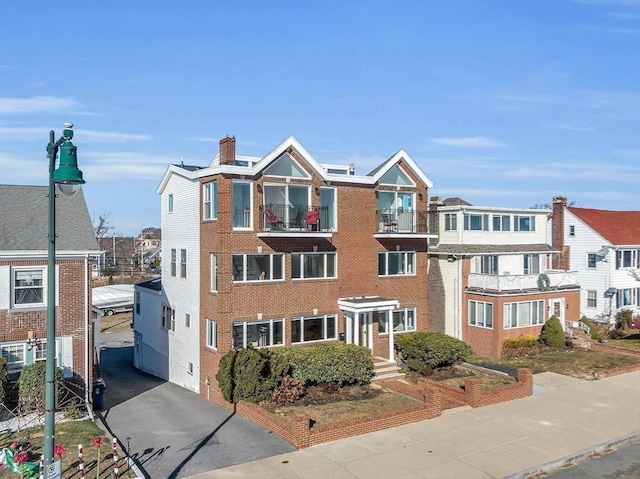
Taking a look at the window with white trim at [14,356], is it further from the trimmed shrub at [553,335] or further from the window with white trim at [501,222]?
the trimmed shrub at [553,335]

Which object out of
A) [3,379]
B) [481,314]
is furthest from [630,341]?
[3,379]

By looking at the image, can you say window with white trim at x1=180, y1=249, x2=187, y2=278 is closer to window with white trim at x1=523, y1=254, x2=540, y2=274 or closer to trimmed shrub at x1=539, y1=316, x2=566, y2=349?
trimmed shrub at x1=539, y1=316, x2=566, y2=349

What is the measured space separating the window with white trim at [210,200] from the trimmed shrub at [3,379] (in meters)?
8.90

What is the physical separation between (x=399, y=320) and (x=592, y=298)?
19.7 metres

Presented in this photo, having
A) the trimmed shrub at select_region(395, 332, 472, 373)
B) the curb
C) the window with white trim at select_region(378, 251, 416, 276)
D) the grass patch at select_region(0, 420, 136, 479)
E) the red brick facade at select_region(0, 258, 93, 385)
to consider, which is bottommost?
the curb

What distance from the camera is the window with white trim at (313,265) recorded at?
23.5m

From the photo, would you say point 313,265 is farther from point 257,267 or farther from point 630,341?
point 630,341

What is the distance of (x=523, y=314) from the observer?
29516mm

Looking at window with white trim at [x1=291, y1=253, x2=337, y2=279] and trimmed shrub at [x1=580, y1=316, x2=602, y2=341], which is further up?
window with white trim at [x1=291, y1=253, x2=337, y2=279]

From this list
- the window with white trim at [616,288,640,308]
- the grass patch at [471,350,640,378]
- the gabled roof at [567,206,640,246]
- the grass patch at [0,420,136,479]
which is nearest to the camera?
the grass patch at [0,420,136,479]

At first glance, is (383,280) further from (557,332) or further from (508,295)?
(557,332)

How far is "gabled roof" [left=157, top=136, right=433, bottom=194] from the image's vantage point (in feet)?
71.7

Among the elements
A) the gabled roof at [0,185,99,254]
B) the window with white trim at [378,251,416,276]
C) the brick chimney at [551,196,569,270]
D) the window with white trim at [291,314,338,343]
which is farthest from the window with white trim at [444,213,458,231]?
the gabled roof at [0,185,99,254]

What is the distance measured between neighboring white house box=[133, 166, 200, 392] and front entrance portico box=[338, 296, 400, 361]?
6478 millimetres
